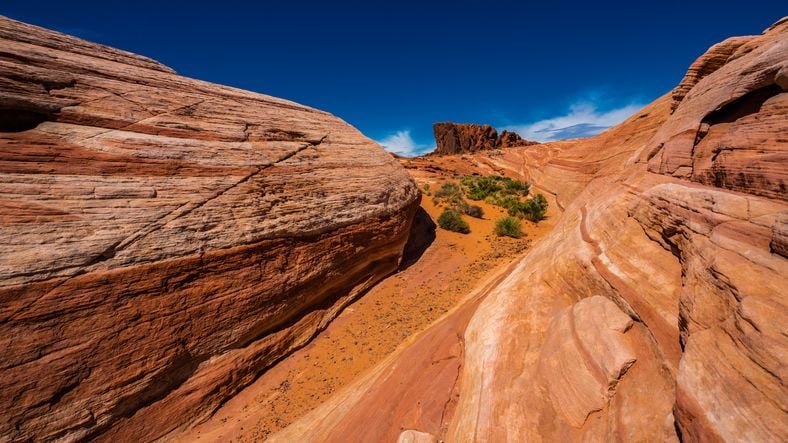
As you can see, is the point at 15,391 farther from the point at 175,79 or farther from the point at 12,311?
the point at 175,79

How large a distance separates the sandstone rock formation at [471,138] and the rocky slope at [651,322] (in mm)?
53114

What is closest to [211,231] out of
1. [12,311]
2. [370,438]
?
[12,311]

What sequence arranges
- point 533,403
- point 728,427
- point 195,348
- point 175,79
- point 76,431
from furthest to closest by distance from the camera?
1. point 175,79
2. point 195,348
3. point 76,431
4. point 533,403
5. point 728,427

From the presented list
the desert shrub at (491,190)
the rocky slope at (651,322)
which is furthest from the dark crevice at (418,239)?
the desert shrub at (491,190)

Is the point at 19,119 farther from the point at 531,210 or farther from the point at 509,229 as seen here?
the point at 531,210

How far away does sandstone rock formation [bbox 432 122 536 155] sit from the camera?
187 ft

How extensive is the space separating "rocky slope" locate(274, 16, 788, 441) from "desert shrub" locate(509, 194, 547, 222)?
26.4 feet

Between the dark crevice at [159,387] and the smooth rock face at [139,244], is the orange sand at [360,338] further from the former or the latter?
the dark crevice at [159,387]

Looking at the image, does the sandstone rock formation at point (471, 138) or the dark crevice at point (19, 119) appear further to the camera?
the sandstone rock formation at point (471, 138)

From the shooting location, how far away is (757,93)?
4.33 meters

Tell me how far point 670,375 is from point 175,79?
35.7ft

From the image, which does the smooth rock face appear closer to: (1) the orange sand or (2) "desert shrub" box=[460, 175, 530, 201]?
(1) the orange sand

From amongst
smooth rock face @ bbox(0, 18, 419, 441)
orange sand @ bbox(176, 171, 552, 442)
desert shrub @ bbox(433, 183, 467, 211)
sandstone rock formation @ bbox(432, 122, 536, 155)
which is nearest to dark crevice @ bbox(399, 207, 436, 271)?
orange sand @ bbox(176, 171, 552, 442)

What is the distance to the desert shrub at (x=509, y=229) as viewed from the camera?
12.2 m
